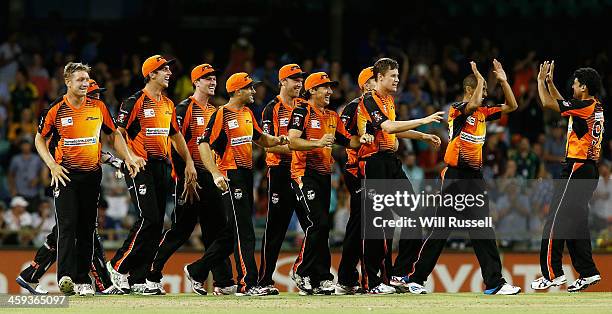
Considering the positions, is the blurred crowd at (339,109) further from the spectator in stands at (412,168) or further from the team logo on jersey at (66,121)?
the team logo on jersey at (66,121)

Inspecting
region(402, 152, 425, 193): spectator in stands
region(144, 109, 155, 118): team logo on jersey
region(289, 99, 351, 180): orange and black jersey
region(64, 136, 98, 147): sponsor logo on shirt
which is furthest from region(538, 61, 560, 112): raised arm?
region(402, 152, 425, 193): spectator in stands

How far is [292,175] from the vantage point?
1469 centimetres

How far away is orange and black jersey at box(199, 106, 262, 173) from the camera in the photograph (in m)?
14.4

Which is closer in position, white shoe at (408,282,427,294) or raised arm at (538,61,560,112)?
raised arm at (538,61,560,112)

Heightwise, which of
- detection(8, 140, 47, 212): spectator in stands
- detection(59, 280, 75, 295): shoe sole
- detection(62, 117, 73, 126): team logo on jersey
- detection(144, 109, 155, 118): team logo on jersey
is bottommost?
detection(59, 280, 75, 295): shoe sole

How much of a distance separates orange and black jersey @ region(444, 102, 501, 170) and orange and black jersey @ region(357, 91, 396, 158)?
2.15ft

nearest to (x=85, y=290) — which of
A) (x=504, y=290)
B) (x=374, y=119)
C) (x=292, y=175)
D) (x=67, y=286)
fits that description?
(x=67, y=286)

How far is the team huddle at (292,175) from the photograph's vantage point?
47.2 feet

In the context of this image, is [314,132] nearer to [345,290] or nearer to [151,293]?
[345,290]

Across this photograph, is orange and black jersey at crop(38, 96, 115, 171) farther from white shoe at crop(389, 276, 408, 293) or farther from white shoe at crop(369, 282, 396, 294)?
white shoe at crop(389, 276, 408, 293)

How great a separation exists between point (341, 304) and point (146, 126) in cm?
306

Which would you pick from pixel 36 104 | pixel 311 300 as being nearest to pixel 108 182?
pixel 36 104

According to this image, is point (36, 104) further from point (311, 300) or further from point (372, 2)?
point (311, 300)

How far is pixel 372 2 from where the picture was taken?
88.2 feet
